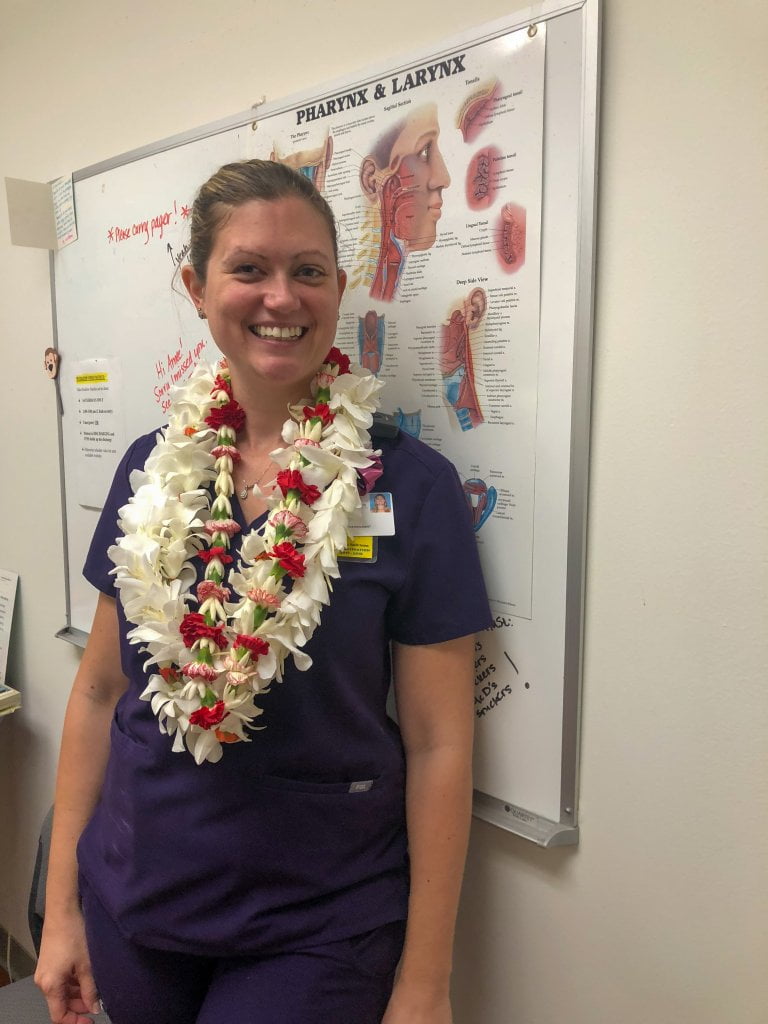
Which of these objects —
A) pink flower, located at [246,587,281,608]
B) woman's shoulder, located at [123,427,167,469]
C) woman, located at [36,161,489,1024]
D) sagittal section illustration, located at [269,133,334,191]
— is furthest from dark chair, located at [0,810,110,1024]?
sagittal section illustration, located at [269,133,334,191]

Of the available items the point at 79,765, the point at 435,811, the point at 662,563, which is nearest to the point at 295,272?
the point at 662,563

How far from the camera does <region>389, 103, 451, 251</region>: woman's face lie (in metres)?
1.01

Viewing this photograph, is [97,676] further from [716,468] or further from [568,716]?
[716,468]

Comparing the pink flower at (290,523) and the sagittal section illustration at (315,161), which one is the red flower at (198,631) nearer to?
the pink flower at (290,523)

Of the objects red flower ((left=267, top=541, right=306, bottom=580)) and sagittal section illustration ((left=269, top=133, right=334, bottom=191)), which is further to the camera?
sagittal section illustration ((left=269, top=133, right=334, bottom=191))

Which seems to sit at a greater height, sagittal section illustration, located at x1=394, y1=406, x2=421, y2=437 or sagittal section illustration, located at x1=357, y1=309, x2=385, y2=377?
sagittal section illustration, located at x1=357, y1=309, x2=385, y2=377

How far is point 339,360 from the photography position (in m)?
1.04

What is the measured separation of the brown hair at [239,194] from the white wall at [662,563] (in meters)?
0.29

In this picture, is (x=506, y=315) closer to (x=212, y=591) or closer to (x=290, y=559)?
(x=290, y=559)

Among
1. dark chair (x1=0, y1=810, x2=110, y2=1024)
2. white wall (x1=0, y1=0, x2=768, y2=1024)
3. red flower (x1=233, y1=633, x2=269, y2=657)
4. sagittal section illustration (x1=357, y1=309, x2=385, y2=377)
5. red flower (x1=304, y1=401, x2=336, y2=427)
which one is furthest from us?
dark chair (x1=0, y1=810, x2=110, y2=1024)

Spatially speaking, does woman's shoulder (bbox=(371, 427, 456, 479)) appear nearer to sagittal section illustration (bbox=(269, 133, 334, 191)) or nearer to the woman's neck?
the woman's neck

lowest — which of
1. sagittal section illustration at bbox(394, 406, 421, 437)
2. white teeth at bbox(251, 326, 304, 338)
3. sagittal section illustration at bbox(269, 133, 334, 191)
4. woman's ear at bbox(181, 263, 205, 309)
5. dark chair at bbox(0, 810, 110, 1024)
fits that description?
dark chair at bbox(0, 810, 110, 1024)

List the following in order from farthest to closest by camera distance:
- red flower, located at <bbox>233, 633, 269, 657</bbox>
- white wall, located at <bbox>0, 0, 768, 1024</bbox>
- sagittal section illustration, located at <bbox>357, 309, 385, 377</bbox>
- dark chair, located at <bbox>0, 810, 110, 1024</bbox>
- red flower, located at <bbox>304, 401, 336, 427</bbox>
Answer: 1. dark chair, located at <bbox>0, 810, 110, 1024</bbox>
2. sagittal section illustration, located at <bbox>357, 309, 385, 377</bbox>
3. red flower, located at <bbox>304, 401, 336, 427</bbox>
4. red flower, located at <bbox>233, 633, 269, 657</bbox>
5. white wall, located at <bbox>0, 0, 768, 1024</bbox>

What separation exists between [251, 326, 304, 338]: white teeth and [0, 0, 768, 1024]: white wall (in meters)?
0.39
